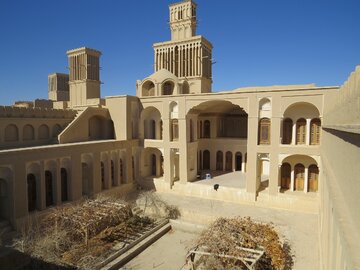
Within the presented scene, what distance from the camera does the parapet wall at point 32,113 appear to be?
1801 cm

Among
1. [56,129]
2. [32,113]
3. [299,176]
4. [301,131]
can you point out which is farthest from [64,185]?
[301,131]

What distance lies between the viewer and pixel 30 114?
64.5 ft

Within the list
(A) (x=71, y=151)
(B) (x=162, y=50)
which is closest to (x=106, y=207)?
(A) (x=71, y=151)

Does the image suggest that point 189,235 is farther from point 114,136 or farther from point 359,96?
point 359,96

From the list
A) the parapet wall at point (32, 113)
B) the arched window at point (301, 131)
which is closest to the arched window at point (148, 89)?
the parapet wall at point (32, 113)

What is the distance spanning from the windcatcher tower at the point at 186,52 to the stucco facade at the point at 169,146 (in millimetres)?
314

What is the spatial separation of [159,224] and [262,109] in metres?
10.8

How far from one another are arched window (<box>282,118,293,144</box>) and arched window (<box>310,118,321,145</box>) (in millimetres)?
1449

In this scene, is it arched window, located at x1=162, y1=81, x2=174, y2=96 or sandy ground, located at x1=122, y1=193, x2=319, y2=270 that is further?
arched window, located at x1=162, y1=81, x2=174, y2=96

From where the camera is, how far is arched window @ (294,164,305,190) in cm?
1978

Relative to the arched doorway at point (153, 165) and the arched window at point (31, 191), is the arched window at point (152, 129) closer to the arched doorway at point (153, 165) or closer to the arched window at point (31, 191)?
the arched doorway at point (153, 165)

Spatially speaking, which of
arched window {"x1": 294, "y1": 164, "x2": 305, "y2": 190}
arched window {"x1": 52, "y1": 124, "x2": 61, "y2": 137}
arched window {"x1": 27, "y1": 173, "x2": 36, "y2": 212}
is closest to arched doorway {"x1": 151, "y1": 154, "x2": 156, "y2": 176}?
arched window {"x1": 52, "y1": 124, "x2": 61, "y2": 137}

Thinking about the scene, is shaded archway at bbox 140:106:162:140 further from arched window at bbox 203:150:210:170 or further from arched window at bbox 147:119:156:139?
arched window at bbox 203:150:210:170

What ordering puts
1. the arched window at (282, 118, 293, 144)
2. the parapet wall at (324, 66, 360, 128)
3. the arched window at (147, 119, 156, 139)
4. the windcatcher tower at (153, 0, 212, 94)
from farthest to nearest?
the windcatcher tower at (153, 0, 212, 94)
the arched window at (147, 119, 156, 139)
the arched window at (282, 118, 293, 144)
the parapet wall at (324, 66, 360, 128)
